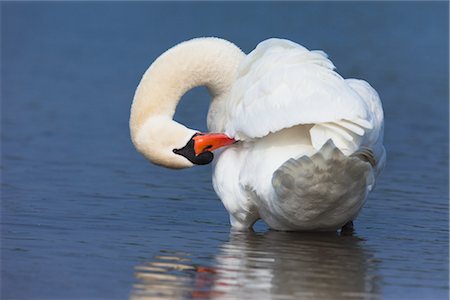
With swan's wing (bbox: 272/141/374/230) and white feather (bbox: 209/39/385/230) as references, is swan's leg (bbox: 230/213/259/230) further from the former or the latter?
swan's wing (bbox: 272/141/374/230)

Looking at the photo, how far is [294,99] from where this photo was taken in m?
9.63

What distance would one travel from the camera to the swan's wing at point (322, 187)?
9.26 meters

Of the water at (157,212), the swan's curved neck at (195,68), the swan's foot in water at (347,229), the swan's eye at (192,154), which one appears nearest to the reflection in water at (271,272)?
the water at (157,212)

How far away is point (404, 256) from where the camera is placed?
9906 millimetres

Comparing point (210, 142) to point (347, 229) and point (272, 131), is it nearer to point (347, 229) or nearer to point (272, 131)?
point (272, 131)

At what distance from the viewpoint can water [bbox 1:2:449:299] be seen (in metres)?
8.76

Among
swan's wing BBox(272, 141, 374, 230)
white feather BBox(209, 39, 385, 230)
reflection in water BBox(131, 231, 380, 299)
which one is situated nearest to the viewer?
reflection in water BBox(131, 231, 380, 299)

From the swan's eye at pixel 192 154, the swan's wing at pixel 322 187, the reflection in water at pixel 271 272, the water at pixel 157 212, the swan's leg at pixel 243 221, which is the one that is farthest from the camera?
the swan's leg at pixel 243 221

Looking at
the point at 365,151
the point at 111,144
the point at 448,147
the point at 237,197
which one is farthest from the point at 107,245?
the point at 448,147

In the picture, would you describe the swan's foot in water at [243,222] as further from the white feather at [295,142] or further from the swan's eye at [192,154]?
the swan's eye at [192,154]

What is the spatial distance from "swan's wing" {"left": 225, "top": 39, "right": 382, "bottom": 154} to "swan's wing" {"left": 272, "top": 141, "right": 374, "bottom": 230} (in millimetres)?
188

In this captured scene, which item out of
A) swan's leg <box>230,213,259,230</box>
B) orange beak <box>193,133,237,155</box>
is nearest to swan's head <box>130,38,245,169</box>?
orange beak <box>193,133,237,155</box>

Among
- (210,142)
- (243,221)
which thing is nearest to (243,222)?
(243,221)

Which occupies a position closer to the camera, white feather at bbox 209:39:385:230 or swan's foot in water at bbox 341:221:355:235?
white feather at bbox 209:39:385:230
